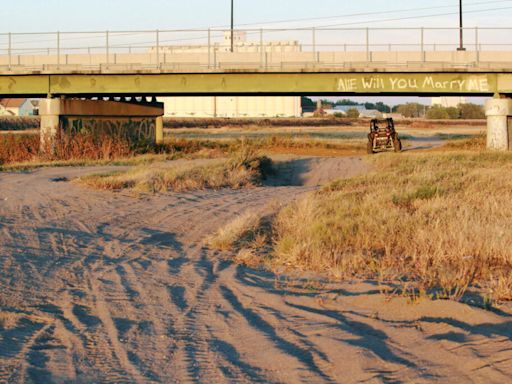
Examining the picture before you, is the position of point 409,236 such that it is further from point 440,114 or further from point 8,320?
point 440,114

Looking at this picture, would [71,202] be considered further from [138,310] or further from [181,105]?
[181,105]

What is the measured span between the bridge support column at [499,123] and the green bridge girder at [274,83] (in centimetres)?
57

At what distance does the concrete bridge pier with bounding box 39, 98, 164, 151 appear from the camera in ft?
132

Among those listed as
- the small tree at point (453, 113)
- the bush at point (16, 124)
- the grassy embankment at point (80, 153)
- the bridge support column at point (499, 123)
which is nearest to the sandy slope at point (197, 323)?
the grassy embankment at point (80, 153)

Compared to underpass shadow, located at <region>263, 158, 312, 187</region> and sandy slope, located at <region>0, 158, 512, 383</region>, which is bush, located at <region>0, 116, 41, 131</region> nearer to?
underpass shadow, located at <region>263, 158, 312, 187</region>

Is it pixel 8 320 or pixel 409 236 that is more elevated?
pixel 409 236

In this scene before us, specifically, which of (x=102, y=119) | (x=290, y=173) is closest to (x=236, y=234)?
(x=290, y=173)

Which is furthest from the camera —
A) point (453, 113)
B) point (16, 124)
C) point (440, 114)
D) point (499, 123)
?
point (453, 113)

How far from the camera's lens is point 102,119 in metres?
43.0

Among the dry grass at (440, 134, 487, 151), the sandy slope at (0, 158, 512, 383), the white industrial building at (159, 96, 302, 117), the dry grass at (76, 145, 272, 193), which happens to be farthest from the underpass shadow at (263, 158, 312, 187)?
the white industrial building at (159, 96, 302, 117)

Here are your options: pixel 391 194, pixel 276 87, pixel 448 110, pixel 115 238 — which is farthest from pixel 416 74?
pixel 448 110

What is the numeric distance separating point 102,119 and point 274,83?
9464 mm

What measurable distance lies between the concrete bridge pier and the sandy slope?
77.6 ft

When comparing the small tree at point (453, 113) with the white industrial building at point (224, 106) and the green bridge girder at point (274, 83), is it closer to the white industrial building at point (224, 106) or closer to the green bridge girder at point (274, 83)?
the white industrial building at point (224, 106)
